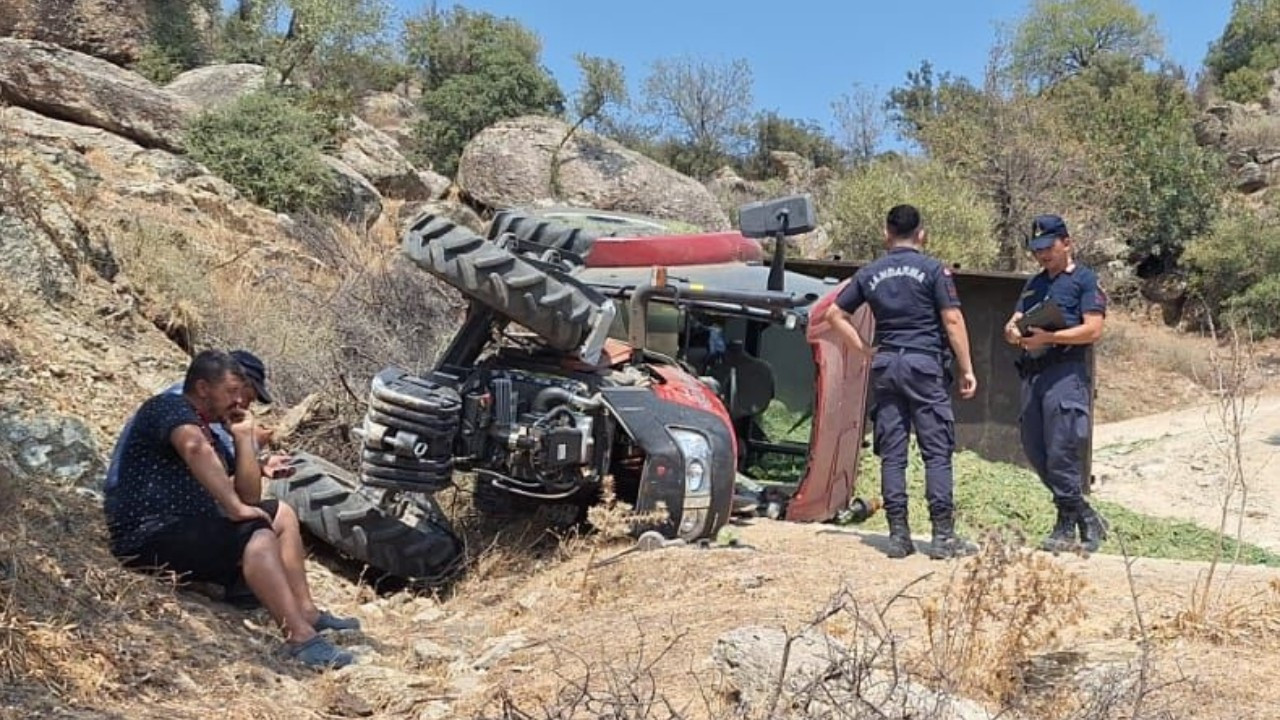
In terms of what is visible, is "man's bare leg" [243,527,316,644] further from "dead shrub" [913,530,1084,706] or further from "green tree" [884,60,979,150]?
"green tree" [884,60,979,150]

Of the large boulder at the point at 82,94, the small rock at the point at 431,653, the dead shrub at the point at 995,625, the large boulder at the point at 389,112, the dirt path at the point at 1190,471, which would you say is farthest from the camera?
the large boulder at the point at 389,112

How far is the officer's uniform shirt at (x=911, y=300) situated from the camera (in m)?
5.88

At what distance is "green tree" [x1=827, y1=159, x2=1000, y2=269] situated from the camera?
24.2 metres

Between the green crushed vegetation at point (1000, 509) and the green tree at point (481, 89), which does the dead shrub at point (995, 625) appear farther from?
the green tree at point (481, 89)

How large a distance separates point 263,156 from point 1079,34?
38602mm

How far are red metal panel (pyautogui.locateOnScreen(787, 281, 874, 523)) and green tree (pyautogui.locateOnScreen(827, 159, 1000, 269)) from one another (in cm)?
1720

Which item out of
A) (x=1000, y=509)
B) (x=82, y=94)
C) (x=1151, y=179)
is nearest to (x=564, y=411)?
(x=1000, y=509)

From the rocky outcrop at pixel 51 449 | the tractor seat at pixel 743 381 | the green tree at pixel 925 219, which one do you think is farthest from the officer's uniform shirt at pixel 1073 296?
the green tree at pixel 925 219

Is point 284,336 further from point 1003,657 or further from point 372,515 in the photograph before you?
point 1003,657

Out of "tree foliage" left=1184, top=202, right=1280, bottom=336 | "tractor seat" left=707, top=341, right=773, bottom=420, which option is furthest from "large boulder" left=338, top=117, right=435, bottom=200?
"tree foliage" left=1184, top=202, right=1280, bottom=336

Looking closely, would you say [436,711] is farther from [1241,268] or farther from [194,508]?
[1241,268]

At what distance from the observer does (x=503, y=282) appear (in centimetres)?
572

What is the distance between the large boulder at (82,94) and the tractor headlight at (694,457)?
10521 mm

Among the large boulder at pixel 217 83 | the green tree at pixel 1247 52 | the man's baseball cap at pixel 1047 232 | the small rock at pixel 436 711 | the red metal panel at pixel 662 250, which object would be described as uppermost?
the green tree at pixel 1247 52
